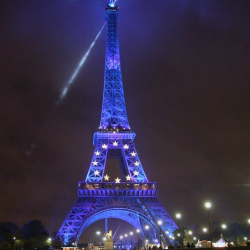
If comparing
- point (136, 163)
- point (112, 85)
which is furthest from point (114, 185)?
point (112, 85)

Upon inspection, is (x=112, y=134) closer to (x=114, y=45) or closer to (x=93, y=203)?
(x=93, y=203)

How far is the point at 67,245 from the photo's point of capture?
176 ft

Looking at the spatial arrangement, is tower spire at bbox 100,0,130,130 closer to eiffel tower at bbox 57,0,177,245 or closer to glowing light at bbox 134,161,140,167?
eiffel tower at bbox 57,0,177,245

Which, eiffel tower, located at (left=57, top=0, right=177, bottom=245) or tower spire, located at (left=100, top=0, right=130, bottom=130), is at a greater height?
tower spire, located at (left=100, top=0, right=130, bottom=130)

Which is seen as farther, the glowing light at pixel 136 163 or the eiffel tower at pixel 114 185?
the glowing light at pixel 136 163

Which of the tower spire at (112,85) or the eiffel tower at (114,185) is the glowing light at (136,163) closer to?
the eiffel tower at (114,185)

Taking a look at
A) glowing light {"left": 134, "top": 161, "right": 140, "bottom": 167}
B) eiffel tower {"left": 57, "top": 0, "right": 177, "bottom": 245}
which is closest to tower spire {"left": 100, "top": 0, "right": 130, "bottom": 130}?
eiffel tower {"left": 57, "top": 0, "right": 177, "bottom": 245}

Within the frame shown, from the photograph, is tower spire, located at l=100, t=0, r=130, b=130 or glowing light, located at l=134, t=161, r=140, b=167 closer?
glowing light, located at l=134, t=161, r=140, b=167

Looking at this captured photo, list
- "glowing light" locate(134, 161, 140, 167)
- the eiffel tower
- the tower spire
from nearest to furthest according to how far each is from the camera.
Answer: the eiffel tower < "glowing light" locate(134, 161, 140, 167) < the tower spire

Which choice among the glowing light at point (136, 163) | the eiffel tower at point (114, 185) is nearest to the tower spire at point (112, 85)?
the eiffel tower at point (114, 185)

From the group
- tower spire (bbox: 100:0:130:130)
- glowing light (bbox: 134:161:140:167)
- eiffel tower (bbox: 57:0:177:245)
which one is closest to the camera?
eiffel tower (bbox: 57:0:177:245)

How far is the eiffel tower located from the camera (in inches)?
2351

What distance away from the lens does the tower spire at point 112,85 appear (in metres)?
74.8

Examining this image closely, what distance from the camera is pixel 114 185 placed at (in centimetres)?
6425
